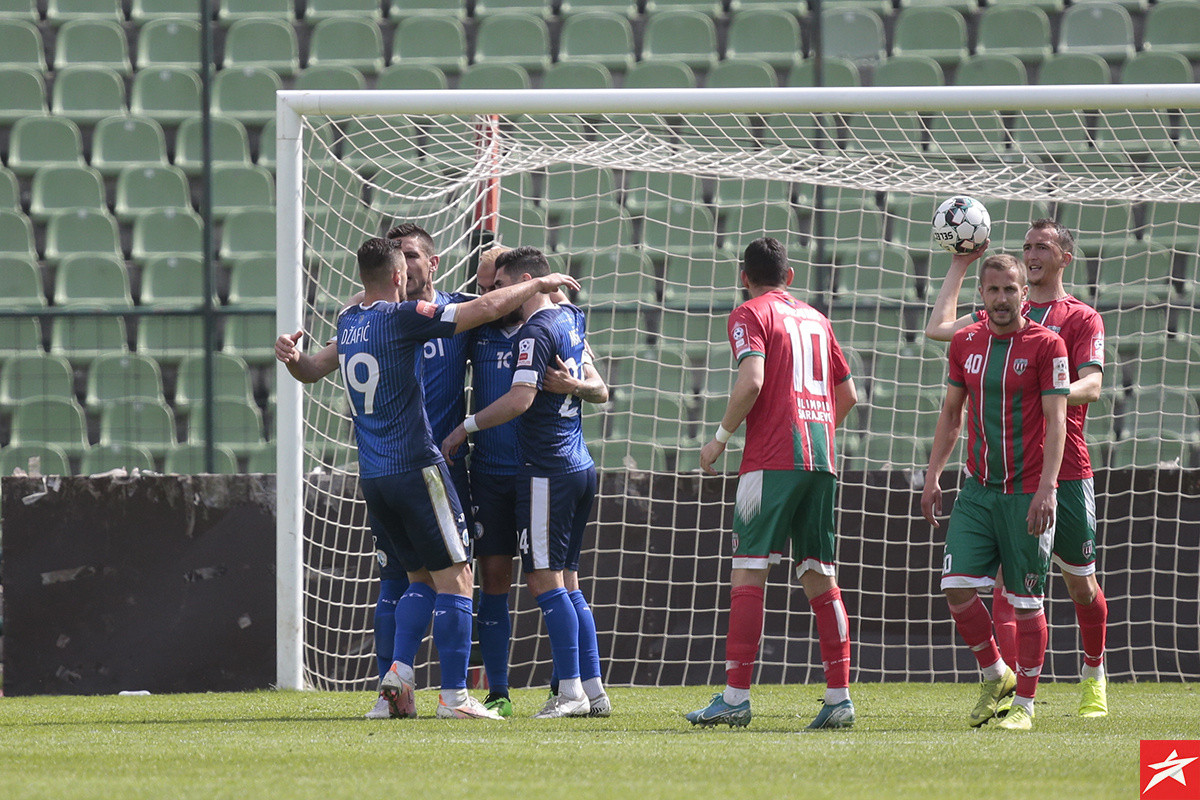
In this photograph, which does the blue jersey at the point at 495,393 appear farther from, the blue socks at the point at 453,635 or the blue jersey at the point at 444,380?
the blue socks at the point at 453,635

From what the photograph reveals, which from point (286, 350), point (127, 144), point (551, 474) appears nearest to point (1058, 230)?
point (551, 474)

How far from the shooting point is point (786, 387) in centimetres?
474

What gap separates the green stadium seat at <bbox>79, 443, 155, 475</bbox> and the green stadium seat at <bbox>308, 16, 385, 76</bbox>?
372cm

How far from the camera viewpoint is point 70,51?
11.0m

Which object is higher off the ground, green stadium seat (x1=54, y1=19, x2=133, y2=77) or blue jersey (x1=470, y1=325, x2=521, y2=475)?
green stadium seat (x1=54, y1=19, x2=133, y2=77)

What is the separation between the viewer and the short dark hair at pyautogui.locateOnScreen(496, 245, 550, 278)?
516cm

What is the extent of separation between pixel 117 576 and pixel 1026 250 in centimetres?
487

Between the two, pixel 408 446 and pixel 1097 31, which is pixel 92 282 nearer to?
pixel 408 446

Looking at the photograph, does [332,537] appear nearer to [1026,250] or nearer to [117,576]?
[117,576]

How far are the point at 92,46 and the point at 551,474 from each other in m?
7.99

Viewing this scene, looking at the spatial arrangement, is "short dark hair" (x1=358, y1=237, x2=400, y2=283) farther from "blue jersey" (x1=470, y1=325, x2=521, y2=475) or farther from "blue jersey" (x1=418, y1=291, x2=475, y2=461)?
"blue jersey" (x1=470, y1=325, x2=521, y2=475)

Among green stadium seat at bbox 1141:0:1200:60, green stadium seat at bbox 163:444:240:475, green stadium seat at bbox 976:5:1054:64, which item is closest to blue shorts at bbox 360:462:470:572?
green stadium seat at bbox 163:444:240:475

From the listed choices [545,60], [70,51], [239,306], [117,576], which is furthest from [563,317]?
[70,51]

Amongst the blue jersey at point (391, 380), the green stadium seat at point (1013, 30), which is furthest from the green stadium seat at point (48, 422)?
the green stadium seat at point (1013, 30)
